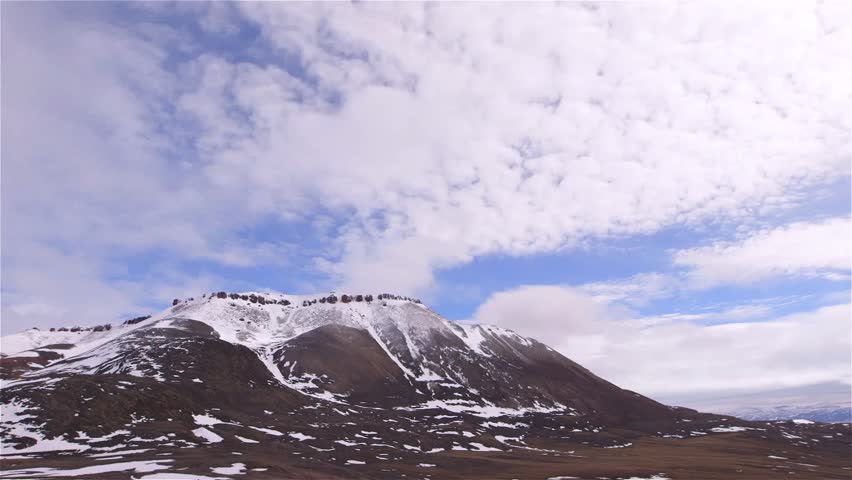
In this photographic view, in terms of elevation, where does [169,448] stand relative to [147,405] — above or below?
below

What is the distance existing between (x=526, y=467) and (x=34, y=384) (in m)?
113

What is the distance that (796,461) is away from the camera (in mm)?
147125

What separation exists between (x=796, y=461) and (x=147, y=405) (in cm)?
16395

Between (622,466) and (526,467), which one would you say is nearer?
(526,467)

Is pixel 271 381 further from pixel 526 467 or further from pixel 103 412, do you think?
pixel 526 467

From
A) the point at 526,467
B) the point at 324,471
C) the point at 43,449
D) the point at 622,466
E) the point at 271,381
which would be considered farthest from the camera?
the point at 271,381

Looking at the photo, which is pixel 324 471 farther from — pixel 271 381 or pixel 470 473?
pixel 271 381

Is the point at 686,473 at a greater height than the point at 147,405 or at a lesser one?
lesser

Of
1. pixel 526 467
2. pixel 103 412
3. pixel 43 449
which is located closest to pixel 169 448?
Result: pixel 43 449

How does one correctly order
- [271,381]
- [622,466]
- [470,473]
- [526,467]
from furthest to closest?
[271,381] < [622,466] < [526,467] < [470,473]

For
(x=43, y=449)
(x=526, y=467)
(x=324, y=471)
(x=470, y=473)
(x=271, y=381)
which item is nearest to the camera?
(x=324, y=471)

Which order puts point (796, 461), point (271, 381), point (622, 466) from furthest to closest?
1. point (271, 381)
2. point (796, 461)
3. point (622, 466)

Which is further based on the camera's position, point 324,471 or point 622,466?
point 622,466

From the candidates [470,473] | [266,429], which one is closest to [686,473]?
[470,473]
